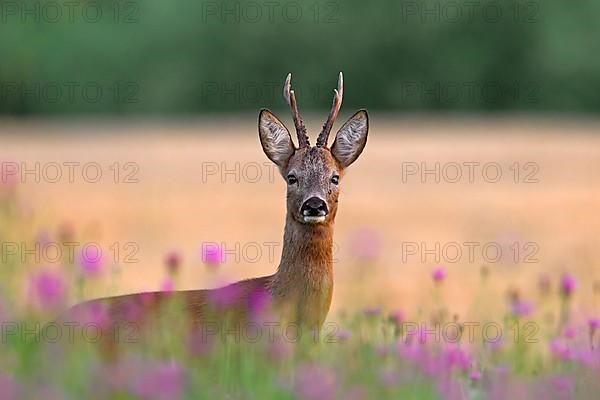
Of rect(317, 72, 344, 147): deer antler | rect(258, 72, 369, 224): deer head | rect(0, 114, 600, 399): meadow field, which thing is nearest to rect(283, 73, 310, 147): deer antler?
rect(258, 72, 369, 224): deer head

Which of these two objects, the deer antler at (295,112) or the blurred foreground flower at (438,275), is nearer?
the blurred foreground flower at (438,275)

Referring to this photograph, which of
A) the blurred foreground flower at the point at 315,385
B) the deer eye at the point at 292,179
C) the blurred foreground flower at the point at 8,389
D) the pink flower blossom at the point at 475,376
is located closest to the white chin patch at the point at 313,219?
the deer eye at the point at 292,179

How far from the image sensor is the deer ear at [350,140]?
773 centimetres

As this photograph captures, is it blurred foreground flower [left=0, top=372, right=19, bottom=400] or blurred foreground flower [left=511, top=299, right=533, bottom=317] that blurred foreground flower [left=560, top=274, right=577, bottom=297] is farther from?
blurred foreground flower [left=0, top=372, right=19, bottom=400]

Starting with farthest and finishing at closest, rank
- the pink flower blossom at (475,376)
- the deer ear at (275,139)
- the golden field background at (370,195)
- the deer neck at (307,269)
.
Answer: the golden field background at (370,195)
the deer ear at (275,139)
the deer neck at (307,269)
the pink flower blossom at (475,376)

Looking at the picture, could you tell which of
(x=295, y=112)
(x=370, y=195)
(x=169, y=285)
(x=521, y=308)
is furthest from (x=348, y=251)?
(x=370, y=195)

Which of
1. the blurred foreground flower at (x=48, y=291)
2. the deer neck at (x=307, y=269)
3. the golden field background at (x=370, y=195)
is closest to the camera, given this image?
the blurred foreground flower at (x=48, y=291)

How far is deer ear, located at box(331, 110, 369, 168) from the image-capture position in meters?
7.73

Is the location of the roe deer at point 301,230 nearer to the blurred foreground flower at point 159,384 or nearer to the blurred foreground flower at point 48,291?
the blurred foreground flower at point 48,291

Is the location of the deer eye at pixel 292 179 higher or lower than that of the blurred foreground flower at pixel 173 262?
higher

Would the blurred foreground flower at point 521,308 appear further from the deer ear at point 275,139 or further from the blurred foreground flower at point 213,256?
the deer ear at point 275,139

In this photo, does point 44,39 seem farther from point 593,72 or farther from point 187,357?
point 187,357

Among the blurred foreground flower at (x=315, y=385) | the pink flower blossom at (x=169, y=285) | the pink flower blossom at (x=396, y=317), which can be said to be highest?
the pink flower blossom at (x=169, y=285)

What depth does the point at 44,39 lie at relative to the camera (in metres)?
39.6
